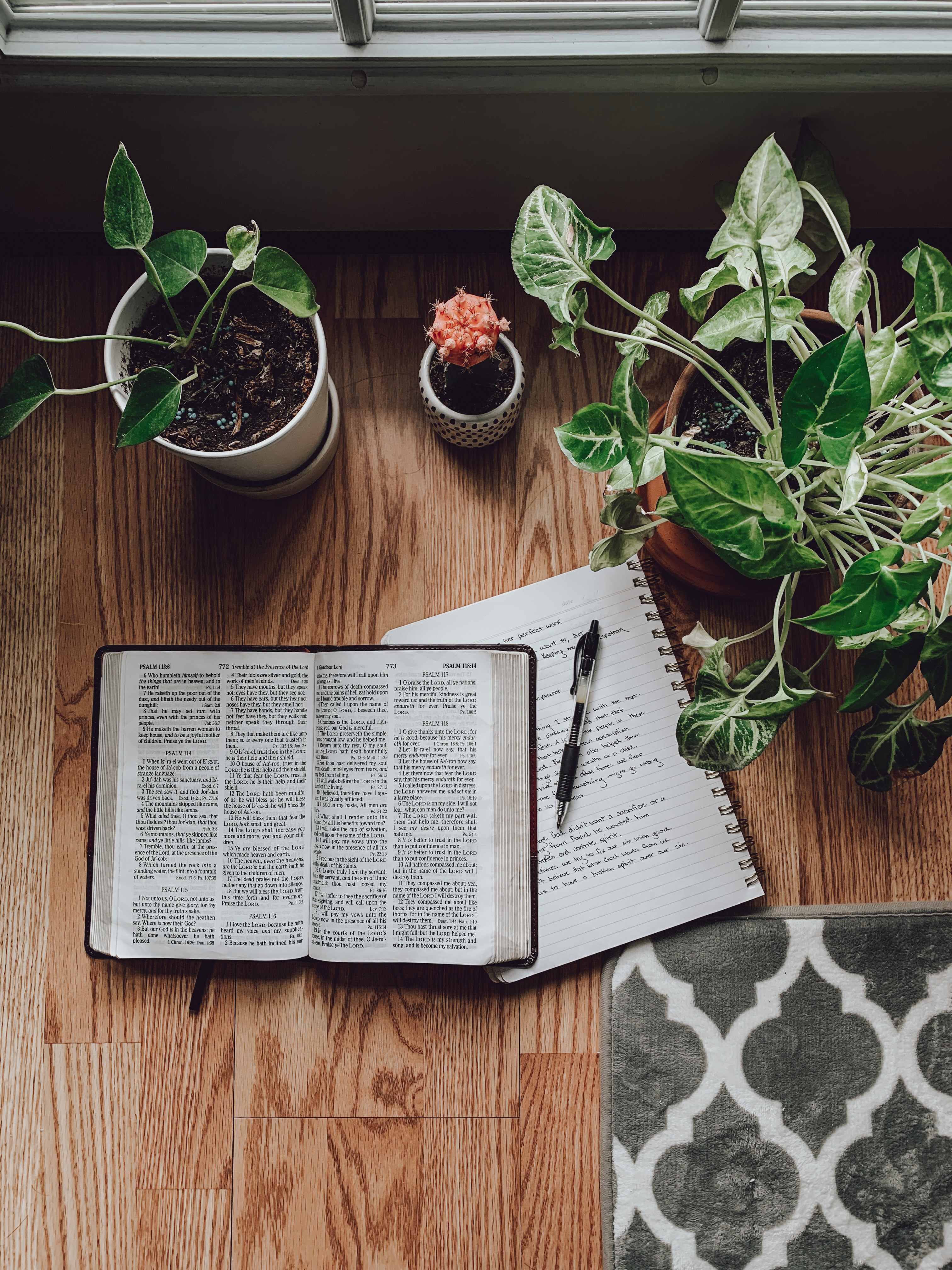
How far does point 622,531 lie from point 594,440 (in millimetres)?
106

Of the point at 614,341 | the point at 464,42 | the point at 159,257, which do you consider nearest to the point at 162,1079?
the point at 159,257

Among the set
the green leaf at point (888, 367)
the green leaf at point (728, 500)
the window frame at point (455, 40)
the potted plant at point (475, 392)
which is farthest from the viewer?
the potted plant at point (475, 392)

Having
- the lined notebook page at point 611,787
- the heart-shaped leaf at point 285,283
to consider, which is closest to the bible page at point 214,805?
the lined notebook page at point 611,787

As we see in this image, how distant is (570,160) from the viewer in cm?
85

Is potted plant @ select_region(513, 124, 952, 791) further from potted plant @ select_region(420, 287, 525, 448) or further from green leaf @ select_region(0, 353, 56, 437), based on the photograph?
green leaf @ select_region(0, 353, 56, 437)

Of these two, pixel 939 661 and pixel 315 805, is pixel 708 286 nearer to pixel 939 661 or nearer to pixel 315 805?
pixel 939 661

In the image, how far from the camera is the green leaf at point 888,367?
61 centimetres

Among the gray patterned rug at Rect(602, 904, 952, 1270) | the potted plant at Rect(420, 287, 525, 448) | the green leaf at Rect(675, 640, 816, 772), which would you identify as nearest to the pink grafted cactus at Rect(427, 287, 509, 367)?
the potted plant at Rect(420, 287, 525, 448)

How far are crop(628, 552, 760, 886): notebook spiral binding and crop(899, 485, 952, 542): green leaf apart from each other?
13.4 inches

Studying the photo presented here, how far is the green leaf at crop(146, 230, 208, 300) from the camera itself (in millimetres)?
679

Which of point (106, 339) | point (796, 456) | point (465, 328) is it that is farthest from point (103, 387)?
point (796, 456)

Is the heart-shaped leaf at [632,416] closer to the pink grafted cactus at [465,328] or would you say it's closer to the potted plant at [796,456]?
the potted plant at [796,456]

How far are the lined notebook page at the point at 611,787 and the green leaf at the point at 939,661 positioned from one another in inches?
11.1

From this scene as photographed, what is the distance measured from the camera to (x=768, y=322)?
1.97 feet
